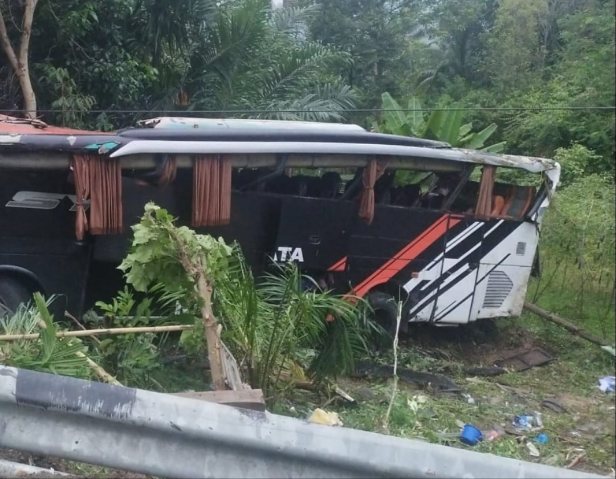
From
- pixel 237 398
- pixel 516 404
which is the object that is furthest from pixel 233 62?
pixel 237 398

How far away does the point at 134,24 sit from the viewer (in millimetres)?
14711

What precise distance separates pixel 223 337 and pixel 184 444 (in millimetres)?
1858

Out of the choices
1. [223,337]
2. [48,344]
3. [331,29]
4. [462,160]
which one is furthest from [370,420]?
[331,29]

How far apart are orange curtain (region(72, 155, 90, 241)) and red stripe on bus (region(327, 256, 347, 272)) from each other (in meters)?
2.35

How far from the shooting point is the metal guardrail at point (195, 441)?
3.07m

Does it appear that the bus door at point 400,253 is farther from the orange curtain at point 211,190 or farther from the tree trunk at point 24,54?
the tree trunk at point 24,54

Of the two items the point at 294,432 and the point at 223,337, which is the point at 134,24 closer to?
the point at 223,337

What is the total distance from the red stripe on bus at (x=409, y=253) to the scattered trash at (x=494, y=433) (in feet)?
9.57

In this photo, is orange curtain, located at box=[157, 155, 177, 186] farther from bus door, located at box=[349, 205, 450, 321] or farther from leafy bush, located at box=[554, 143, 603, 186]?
leafy bush, located at box=[554, 143, 603, 186]

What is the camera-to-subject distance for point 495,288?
8.70 m

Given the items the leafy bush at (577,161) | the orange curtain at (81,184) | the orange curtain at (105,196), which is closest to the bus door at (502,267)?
the leafy bush at (577,161)

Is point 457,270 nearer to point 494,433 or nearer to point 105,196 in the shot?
point 494,433

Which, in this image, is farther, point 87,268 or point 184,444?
point 87,268

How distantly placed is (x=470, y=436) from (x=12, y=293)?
3.72 meters
